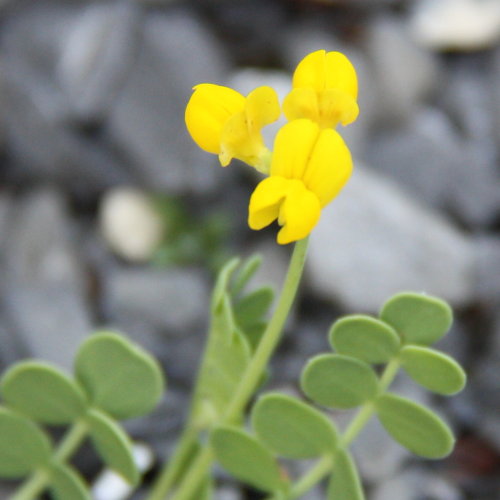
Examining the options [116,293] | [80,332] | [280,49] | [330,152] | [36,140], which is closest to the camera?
[330,152]

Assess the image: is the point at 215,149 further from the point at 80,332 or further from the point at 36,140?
the point at 36,140

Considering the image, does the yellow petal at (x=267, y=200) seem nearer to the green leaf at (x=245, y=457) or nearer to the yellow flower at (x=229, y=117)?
the yellow flower at (x=229, y=117)

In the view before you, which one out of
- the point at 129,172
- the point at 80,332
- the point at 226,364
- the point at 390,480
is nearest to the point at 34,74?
the point at 129,172

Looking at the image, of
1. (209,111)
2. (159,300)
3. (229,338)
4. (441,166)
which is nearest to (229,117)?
(209,111)

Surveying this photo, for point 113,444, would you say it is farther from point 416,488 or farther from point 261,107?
point 416,488

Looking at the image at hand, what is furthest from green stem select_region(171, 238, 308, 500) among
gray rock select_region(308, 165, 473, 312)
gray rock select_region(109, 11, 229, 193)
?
gray rock select_region(109, 11, 229, 193)

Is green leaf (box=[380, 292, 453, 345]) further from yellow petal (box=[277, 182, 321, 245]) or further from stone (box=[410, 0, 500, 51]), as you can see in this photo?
stone (box=[410, 0, 500, 51])
